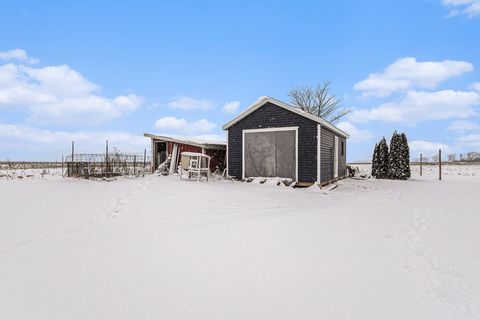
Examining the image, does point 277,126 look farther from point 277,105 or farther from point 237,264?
point 237,264

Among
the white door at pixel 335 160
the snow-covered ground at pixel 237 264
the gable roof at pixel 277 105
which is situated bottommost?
the snow-covered ground at pixel 237 264

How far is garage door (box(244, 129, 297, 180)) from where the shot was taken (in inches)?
573

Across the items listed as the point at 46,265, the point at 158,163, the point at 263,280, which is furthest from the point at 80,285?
the point at 158,163

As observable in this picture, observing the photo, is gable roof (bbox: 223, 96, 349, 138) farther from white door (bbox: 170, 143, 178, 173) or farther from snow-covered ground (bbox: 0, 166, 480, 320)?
snow-covered ground (bbox: 0, 166, 480, 320)

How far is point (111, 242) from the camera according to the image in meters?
5.04

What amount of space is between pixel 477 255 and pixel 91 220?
7.29 meters

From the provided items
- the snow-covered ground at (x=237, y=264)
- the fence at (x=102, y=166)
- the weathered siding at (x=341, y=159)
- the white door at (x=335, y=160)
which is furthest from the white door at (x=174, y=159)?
the snow-covered ground at (x=237, y=264)

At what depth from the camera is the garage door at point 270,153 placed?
47.7ft

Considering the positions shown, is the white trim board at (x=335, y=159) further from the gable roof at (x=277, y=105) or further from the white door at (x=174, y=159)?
the white door at (x=174, y=159)

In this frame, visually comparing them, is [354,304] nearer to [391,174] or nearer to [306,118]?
[306,118]

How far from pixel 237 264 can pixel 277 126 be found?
1141cm

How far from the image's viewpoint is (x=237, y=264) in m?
4.02

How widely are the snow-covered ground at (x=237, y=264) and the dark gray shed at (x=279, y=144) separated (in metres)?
6.54

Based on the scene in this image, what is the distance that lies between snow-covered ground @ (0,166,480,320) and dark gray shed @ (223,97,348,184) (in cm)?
654
